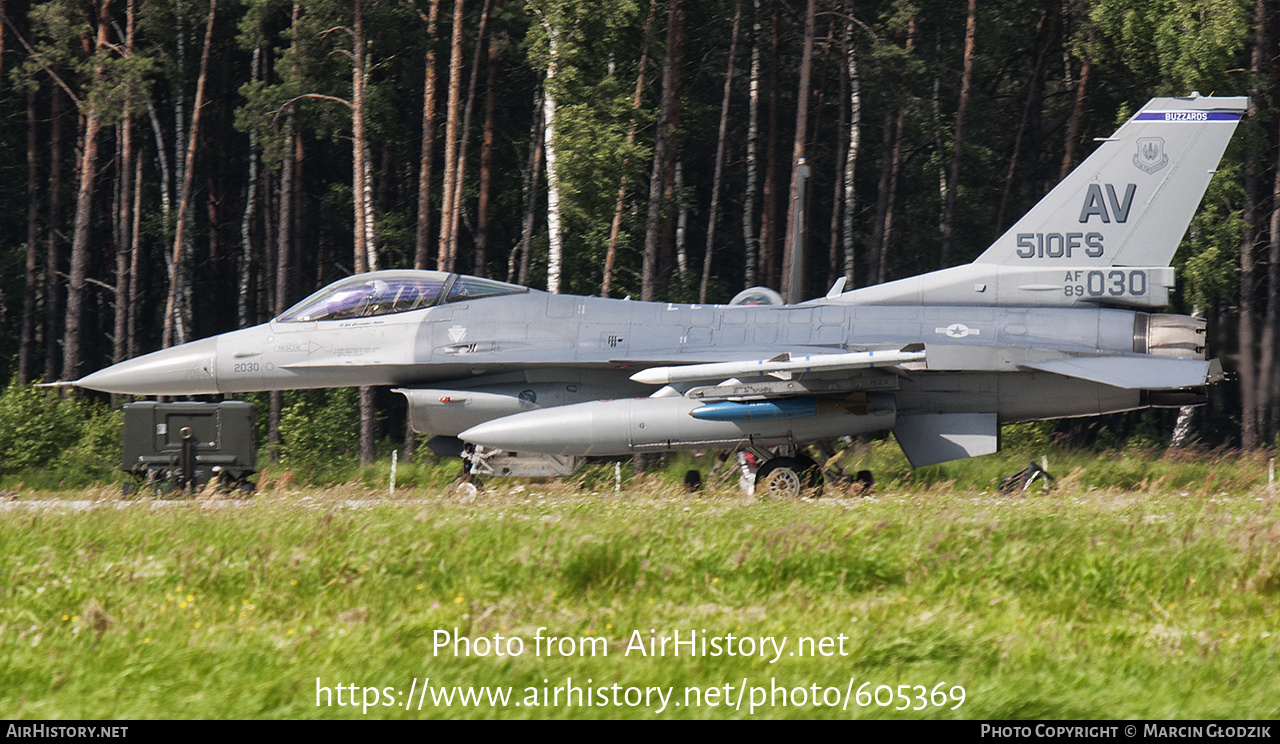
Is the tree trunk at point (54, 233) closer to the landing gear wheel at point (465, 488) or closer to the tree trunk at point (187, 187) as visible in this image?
the tree trunk at point (187, 187)

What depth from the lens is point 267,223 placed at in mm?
31484

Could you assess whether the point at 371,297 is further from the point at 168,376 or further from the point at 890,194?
the point at 890,194

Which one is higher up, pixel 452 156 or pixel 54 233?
pixel 452 156

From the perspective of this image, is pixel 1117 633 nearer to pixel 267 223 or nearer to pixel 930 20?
pixel 930 20

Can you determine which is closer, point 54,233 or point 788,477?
point 788,477

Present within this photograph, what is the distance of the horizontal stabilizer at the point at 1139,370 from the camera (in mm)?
11969

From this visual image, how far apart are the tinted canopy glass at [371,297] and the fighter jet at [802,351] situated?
0.08 feet

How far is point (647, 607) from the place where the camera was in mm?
7035

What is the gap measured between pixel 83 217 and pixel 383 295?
16335mm

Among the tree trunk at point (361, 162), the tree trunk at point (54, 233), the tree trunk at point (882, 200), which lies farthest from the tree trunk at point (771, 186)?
the tree trunk at point (54, 233)

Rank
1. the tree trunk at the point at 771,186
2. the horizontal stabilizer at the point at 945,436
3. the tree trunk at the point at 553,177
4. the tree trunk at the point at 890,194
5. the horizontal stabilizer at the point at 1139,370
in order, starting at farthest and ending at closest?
the tree trunk at the point at 890,194
the tree trunk at the point at 771,186
the tree trunk at the point at 553,177
the horizontal stabilizer at the point at 945,436
the horizontal stabilizer at the point at 1139,370

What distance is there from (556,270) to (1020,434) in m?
10.2

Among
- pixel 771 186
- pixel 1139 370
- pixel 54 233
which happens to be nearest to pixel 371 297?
pixel 1139 370

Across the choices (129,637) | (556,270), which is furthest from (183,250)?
(129,637)
